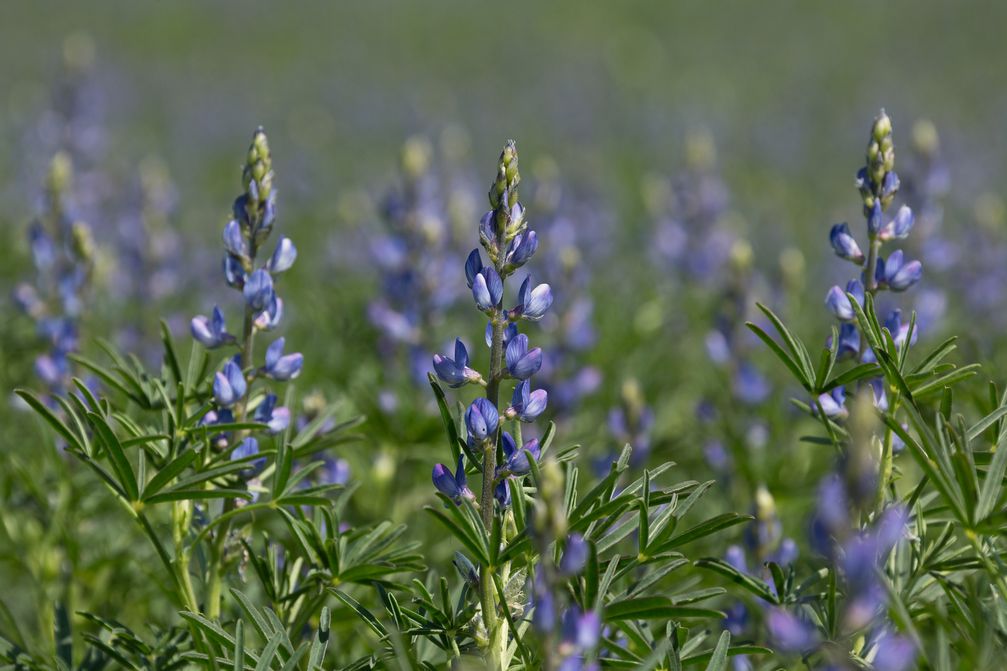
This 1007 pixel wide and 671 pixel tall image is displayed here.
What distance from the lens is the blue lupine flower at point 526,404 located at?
1.86m

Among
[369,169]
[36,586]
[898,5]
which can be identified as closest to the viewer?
[36,586]

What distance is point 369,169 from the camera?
41.3 feet

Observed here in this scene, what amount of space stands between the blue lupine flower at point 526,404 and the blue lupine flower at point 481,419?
10 cm

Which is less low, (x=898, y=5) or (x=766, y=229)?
(x=898, y=5)

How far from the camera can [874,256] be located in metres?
2.08

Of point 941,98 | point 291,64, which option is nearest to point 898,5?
point 941,98

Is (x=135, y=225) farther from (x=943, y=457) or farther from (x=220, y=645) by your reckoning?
(x=943, y=457)

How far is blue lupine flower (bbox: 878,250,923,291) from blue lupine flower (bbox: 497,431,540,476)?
887mm

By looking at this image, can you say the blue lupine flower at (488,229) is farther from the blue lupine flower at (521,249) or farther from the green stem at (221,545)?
the green stem at (221,545)

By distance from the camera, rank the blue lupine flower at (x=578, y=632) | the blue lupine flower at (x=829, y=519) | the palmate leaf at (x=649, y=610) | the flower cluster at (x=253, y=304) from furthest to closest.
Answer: the flower cluster at (x=253, y=304) < the palmate leaf at (x=649, y=610) < the blue lupine flower at (x=578, y=632) < the blue lupine flower at (x=829, y=519)

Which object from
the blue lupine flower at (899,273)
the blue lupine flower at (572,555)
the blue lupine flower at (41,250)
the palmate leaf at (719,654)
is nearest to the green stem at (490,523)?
the blue lupine flower at (572,555)

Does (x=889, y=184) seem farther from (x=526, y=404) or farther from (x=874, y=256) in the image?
(x=526, y=404)

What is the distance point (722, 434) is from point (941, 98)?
56.7 feet

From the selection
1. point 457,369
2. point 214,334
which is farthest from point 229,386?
point 457,369
